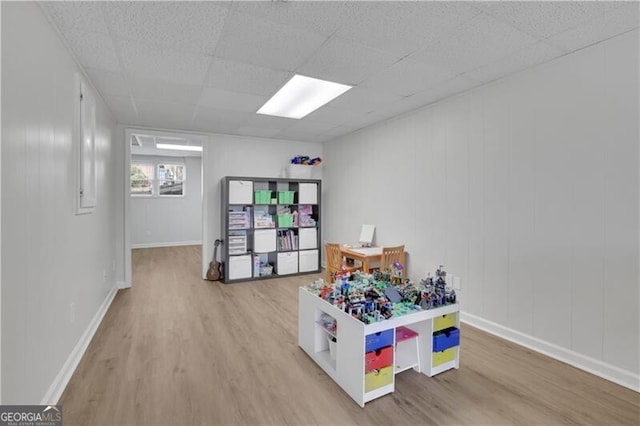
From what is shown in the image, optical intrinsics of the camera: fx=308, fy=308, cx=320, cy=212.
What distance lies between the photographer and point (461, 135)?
313cm

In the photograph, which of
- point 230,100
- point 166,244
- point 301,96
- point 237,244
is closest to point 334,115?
point 301,96

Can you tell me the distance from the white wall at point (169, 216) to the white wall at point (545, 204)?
21.6 feet

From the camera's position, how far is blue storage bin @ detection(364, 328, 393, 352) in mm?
1858

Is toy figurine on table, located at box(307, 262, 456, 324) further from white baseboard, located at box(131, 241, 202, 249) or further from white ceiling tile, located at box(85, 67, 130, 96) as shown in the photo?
white baseboard, located at box(131, 241, 202, 249)

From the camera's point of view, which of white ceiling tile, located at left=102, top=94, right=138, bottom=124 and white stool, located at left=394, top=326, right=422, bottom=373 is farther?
white ceiling tile, located at left=102, top=94, right=138, bottom=124

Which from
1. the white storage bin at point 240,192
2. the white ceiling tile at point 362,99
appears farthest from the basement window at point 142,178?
the white ceiling tile at point 362,99

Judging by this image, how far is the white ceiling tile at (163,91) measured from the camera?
2.85 m

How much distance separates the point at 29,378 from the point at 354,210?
3.93 metres

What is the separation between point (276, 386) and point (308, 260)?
3.23 metres

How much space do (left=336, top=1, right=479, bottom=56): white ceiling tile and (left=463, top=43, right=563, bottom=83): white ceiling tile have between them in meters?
0.72

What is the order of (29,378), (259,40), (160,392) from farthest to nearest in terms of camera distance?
(259,40)
(160,392)
(29,378)

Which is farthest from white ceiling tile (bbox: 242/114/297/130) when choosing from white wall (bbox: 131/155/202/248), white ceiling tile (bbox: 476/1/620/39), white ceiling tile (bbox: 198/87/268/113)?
white wall (bbox: 131/155/202/248)

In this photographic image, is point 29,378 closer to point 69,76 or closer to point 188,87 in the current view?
point 69,76

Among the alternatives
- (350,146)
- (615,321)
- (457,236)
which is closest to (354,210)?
(350,146)
